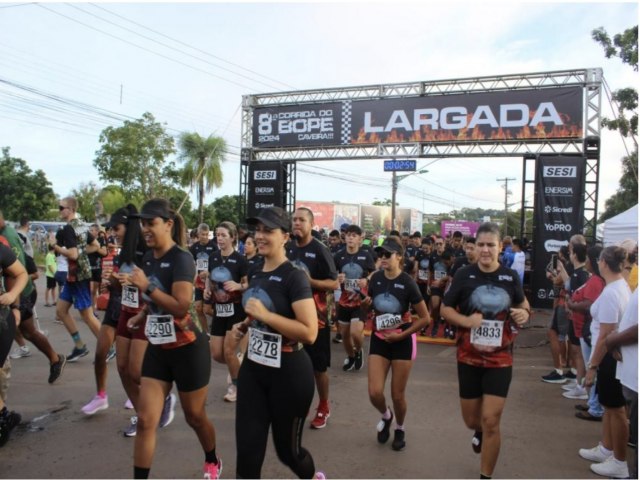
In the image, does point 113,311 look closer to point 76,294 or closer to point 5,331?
point 5,331

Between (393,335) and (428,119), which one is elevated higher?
(428,119)

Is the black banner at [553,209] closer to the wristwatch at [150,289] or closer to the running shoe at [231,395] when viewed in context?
the running shoe at [231,395]

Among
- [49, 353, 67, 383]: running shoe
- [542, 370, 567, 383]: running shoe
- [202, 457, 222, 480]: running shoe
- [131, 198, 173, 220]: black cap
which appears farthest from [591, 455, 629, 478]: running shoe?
[49, 353, 67, 383]: running shoe

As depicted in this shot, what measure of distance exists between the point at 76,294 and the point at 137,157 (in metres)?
26.3

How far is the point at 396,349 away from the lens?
14.1 feet

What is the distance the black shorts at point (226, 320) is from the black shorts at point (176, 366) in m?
1.89

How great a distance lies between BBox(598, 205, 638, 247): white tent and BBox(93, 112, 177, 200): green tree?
85.2ft

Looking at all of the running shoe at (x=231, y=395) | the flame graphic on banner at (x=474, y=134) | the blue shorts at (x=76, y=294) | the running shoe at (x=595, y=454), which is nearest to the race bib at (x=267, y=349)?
the running shoe at (x=231, y=395)

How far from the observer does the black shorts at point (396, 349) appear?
14.1 ft

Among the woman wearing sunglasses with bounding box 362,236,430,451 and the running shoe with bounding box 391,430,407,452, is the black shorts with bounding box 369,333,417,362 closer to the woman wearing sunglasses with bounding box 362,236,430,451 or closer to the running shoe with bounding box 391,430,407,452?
the woman wearing sunglasses with bounding box 362,236,430,451

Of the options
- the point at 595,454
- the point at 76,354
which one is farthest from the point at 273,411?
the point at 76,354

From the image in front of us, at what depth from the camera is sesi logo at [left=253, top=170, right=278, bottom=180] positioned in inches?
623

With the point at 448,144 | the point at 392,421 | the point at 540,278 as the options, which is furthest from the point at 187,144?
the point at 392,421

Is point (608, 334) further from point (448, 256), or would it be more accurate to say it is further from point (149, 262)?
point (448, 256)
